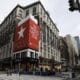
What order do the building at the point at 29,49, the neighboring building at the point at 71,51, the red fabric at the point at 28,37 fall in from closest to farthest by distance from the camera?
the red fabric at the point at 28,37
the building at the point at 29,49
the neighboring building at the point at 71,51


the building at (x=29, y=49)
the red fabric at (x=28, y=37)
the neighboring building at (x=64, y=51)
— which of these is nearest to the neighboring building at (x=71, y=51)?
the neighboring building at (x=64, y=51)

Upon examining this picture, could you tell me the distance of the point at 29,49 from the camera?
55906 millimetres

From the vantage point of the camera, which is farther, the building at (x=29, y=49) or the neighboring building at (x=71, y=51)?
the neighboring building at (x=71, y=51)

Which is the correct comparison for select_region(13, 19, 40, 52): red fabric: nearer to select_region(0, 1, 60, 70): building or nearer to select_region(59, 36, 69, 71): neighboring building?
select_region(0, 1, 60, 70): building

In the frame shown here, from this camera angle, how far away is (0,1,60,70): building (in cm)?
5772

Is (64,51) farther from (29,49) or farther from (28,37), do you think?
(29,49)

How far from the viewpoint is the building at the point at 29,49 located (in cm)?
5772

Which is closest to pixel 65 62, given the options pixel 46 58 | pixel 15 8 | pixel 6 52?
pixel 46 58

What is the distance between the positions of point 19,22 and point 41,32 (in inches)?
366

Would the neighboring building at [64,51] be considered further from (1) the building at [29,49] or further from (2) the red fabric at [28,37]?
(2) the red fabric at [28,37]

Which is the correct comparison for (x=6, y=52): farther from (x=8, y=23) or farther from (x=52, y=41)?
(x=52, y=41)

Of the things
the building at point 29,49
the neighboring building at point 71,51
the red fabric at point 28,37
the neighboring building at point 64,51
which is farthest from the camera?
the neighboring building at point 71,51

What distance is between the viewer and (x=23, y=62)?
57.1m

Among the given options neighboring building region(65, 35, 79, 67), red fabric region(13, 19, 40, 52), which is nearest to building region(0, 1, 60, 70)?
red fabric region(13, 19, 40, 52)
